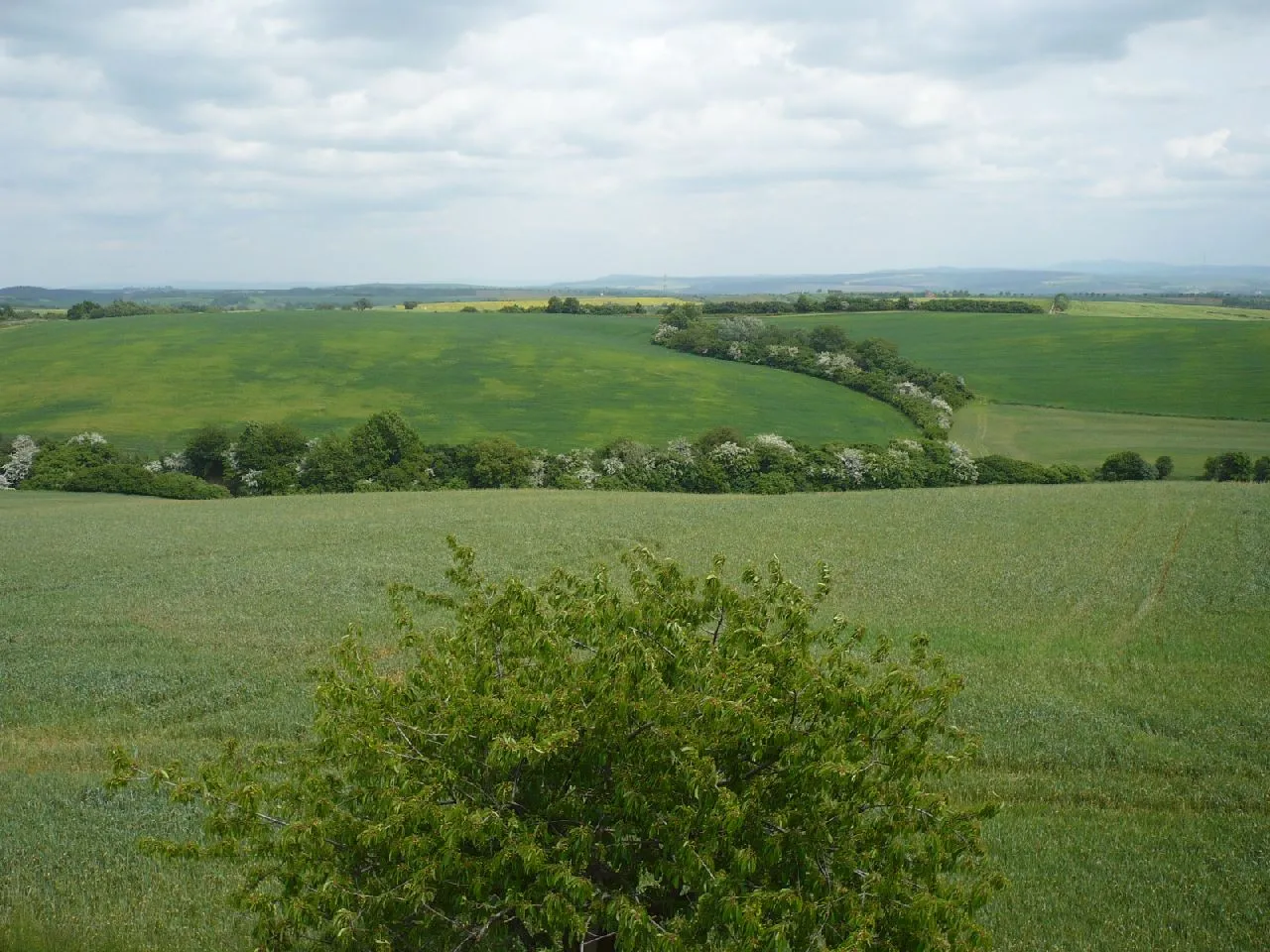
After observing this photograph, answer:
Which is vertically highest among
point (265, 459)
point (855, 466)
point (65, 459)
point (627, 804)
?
point (627, 804)

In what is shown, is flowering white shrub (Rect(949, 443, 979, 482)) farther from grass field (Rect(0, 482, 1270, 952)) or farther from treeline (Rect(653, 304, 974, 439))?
grass field (Rect(0, 482, 1270, 952))

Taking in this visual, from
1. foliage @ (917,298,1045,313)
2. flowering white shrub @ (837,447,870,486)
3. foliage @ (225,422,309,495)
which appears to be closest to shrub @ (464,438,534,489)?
foliage @ (225,422,309,495)

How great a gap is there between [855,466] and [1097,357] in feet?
181

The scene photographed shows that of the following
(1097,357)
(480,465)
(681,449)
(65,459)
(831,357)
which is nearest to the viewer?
(65,459)

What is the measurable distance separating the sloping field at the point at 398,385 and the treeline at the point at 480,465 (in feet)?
17.7

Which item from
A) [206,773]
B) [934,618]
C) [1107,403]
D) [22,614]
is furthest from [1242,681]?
[1107,403]

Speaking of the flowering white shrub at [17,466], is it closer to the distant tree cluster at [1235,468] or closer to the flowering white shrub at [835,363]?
the flowering white shrub at [835,363]

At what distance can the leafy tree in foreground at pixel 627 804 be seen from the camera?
286 inches

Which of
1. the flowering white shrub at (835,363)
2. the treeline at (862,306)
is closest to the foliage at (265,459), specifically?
the flowering white shrub at (835,363)

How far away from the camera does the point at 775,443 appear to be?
248 ft

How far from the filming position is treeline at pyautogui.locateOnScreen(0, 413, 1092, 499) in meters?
68.6

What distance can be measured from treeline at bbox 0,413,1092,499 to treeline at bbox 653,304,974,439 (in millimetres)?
11698

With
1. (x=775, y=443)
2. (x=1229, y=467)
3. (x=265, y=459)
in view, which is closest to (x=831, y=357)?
(x=775, y=443)

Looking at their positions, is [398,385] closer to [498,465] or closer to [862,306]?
[498,465]
